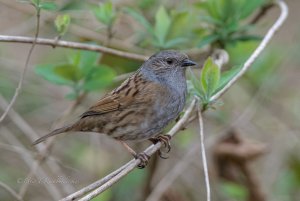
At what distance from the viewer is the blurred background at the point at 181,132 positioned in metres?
4.78

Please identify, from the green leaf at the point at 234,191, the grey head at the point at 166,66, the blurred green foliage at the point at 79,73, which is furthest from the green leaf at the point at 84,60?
the green leaf at the point at 234,191

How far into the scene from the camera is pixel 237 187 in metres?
5.26

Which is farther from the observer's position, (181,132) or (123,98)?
(181,132)

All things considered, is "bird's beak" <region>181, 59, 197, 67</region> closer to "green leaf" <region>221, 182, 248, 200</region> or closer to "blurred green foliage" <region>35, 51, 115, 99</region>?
"blurred green foliage" <region>35, 51, 115, 99</region>

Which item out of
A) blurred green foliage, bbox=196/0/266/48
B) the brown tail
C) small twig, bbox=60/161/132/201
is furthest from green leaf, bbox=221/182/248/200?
small twig, bbox=60/161/132/201

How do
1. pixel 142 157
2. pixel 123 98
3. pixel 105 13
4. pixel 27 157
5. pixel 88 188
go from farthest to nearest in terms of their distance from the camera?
pixel 27 157 < pixel 105 13 < pixel 123 98 < pixel 142 157 < pixel 88 188

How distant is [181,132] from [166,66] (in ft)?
4.20

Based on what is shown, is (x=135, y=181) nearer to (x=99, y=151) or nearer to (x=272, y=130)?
(x=99, y=151)

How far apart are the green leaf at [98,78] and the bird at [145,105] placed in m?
0.11

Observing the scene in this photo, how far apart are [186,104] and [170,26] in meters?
0.74

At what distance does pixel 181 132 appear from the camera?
560 centimetres

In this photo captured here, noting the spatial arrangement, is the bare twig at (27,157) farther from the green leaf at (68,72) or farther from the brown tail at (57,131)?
the green leaf at (68,72)

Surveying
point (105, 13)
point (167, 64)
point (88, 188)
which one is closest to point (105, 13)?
point (105, 13)

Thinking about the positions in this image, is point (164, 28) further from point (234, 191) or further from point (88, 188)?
point (88, 188)
